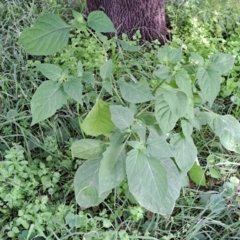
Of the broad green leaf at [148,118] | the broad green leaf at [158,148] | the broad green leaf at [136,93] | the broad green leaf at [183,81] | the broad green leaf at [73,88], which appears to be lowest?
the broad green leaf at [148,118]

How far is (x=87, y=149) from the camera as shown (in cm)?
138

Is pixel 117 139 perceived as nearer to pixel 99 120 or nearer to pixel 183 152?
pixel 99 120

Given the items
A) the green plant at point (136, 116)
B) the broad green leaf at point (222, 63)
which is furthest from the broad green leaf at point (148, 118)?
the broad green leaf at point (222, 63)

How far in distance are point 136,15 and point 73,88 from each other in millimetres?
1319

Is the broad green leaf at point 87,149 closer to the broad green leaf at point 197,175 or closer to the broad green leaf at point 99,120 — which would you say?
the broad green leaf at point 99,120

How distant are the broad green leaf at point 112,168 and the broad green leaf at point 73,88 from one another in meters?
0.25

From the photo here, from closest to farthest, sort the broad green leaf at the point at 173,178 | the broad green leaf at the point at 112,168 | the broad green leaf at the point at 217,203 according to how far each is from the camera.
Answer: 1. the broad green leaf at the point at 112,168
2. the broad green leaf at the point at 173,178
3. the broad green leaf at the point at 217,203

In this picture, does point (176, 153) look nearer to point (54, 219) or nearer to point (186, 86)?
point (186, 86)

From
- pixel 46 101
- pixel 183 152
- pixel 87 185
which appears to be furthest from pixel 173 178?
pixel 46 101

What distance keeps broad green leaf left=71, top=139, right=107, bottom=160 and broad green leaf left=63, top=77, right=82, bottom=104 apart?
0.92 ft

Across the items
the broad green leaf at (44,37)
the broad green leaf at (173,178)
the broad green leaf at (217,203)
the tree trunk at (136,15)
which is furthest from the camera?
the tree trunk at (136,15)

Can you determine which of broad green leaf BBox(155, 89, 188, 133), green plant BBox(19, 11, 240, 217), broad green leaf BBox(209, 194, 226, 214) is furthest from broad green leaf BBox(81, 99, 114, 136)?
broad green leaf BBox(209, 194, 226, 214)

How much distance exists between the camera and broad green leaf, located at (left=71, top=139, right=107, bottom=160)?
138 centimetres

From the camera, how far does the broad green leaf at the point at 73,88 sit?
3.77ft
